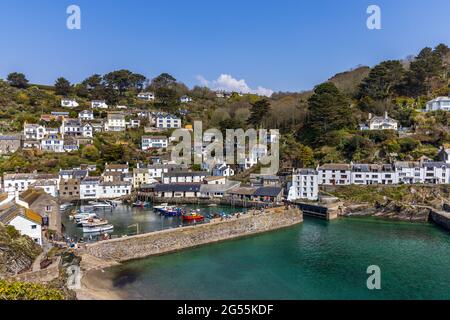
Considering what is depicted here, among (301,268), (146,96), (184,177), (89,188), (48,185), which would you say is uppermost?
(146,96)

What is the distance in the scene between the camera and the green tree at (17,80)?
215 ft

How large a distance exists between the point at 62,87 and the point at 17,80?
8731 mm

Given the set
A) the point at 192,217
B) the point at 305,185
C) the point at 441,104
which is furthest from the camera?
the point at 441,104

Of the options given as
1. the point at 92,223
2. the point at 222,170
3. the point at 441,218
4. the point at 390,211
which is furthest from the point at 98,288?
the point at 222,170

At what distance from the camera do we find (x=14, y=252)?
15.5m

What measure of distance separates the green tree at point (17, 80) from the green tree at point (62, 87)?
6688mm

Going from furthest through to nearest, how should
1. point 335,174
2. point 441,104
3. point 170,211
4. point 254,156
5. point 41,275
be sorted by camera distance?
point 254,156 < point 441,104 < point 335,174 < point 170,211 < point 41,275

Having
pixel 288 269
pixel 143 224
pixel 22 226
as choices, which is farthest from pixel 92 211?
pixel 288 269

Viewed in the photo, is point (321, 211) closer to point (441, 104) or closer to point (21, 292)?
point (21, 292)

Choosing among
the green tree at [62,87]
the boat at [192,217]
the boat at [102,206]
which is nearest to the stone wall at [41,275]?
the boat at [192,217]

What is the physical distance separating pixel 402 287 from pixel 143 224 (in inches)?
752

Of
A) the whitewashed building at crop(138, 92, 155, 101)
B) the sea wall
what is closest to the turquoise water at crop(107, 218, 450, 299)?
the sea wall

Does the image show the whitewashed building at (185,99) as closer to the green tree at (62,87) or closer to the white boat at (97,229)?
the green tree at (62,87)

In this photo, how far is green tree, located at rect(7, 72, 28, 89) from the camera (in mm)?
65625
